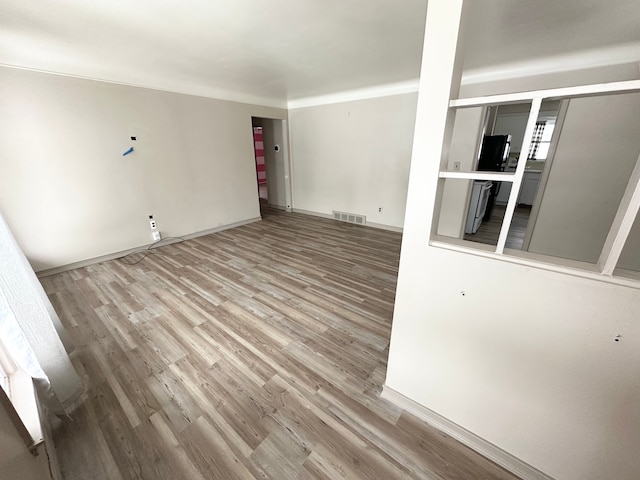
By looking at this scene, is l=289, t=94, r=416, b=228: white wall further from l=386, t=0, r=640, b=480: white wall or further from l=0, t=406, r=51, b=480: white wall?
l=0, t=406, r=51, b=480: white wall

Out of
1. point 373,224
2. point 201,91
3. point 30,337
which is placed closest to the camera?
point 30,337

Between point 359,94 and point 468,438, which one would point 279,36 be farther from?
point 468,438

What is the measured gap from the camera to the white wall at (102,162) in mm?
2703

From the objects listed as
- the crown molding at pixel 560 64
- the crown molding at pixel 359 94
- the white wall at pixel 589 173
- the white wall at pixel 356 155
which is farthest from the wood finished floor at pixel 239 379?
the crown molding at pixel 359 94

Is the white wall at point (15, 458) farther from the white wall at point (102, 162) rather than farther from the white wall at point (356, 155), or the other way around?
the white wall at point (356, 155)

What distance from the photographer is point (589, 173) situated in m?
2.76

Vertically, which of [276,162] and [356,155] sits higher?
[356,155]

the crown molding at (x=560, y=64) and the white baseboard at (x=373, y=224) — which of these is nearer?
the crown molding at (x=560, y=64)

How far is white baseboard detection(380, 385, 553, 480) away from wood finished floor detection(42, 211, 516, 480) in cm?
4

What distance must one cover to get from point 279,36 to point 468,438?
137 inches

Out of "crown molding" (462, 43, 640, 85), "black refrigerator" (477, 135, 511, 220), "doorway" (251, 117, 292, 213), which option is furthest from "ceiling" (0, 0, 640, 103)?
"doorway" (251, 117, 292, 213)

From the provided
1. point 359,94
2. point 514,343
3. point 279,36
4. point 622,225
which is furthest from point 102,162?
point 622,225

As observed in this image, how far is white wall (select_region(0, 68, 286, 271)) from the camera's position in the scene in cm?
270

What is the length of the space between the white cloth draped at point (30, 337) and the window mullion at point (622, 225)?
8.13ft
